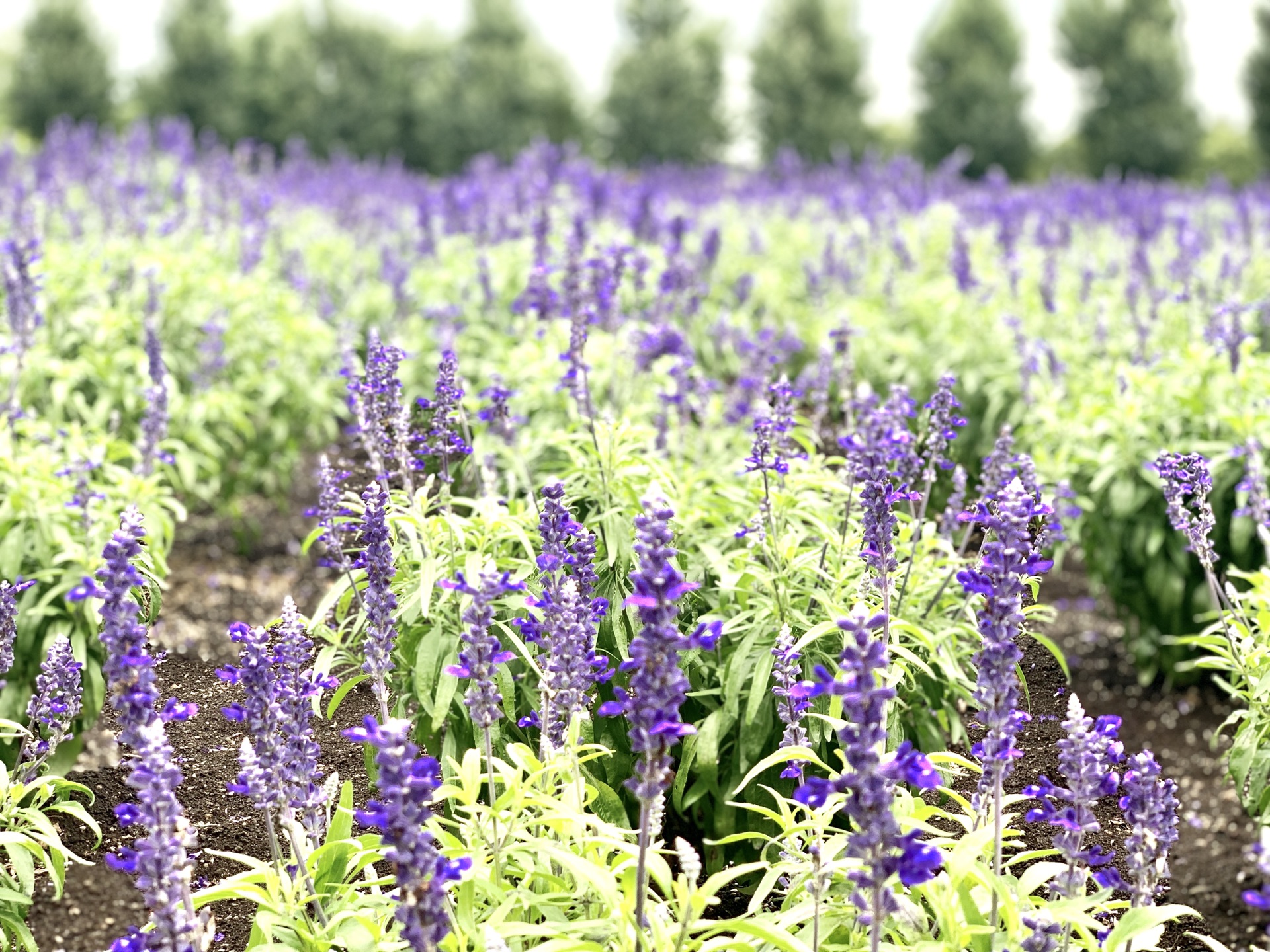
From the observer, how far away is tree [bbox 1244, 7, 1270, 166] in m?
33.8

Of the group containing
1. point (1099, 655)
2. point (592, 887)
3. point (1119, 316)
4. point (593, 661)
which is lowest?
point (1099, 655)

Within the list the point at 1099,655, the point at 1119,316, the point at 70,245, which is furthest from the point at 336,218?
the point at 1099,655

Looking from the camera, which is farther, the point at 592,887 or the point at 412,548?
the point at 412,548

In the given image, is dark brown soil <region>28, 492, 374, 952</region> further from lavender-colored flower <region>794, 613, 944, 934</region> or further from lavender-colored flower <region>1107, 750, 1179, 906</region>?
lavender-colored flower <region>1107, 750, 1179, 906</region>

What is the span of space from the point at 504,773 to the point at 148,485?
10.6ft

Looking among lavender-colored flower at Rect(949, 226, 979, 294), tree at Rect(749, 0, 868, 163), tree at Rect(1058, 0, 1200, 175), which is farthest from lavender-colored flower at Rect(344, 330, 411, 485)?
tree at Rect(1058, 0, 1200, 175)

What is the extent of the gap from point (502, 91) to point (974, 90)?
13106 millimetres

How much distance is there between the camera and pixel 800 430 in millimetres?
5730

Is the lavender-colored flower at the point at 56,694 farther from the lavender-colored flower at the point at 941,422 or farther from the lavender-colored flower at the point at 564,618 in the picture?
the lavender-colored flower at the point at 941,422

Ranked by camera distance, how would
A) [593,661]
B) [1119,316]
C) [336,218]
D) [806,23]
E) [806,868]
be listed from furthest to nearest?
[806,23], [336,218], [1119,316], [593,661], [806,868]

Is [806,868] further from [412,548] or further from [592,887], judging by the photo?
[412,548]

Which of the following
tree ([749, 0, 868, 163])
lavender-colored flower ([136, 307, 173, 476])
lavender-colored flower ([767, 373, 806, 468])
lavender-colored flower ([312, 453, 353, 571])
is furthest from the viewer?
tree ([749, 0, 868, 163])

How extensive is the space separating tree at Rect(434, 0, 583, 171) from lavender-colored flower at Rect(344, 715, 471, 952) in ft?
106

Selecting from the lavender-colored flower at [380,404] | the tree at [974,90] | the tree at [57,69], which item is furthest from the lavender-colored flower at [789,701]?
the tree at [57,69]
